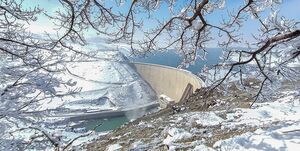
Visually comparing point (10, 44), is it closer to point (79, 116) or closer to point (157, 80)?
point (79, 116)

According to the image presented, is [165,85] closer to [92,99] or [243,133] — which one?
[92,99]

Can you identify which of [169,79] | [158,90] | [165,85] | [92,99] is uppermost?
[169,79]

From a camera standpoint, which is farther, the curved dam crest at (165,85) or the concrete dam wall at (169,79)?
the concrete dam wall at (169,79)

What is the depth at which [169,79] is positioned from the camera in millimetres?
54062

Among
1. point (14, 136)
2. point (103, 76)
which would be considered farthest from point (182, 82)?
point (14, 136)

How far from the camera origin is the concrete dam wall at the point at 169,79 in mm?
45125

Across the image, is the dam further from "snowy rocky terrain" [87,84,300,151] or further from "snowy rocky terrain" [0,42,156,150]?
"snowy rocky terrain" [87,84,300,151]

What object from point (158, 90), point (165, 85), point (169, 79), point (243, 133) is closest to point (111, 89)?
point (158, 90)

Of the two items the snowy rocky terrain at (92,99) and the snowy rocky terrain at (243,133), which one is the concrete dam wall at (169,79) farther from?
the snowy rocky terrain at (243,133)

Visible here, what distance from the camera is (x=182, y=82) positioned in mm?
48188

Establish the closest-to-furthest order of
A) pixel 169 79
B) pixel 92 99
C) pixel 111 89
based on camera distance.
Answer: pixel 169 79 < pixel 92 99 < pixel 111 89

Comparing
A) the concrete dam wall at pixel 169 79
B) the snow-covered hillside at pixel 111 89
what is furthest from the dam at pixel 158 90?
the snow-covered hillside at pixel 111 89

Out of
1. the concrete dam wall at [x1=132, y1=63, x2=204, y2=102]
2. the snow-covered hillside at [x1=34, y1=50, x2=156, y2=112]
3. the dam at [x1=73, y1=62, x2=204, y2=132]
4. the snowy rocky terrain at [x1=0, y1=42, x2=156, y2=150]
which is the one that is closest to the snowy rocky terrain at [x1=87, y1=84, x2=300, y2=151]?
the snowy rocky terrain at [x1=0, y1=42, x2=156, y2=150]

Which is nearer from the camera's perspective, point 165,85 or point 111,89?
point 165,85
